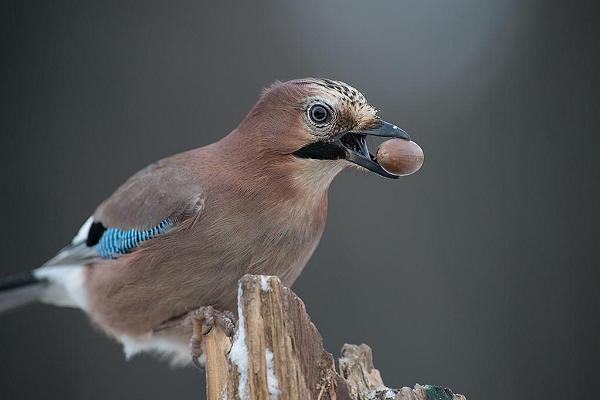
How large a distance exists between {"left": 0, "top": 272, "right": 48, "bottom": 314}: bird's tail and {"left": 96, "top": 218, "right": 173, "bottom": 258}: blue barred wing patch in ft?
1.72

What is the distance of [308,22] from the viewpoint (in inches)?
226

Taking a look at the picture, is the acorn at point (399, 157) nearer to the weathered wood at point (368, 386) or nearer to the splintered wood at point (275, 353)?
the weathered wood at point (368, 386)

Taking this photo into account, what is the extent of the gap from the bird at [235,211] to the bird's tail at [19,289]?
0.65m

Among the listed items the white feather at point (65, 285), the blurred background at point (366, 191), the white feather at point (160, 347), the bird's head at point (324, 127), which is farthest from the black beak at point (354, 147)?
the blurred background at point (366, 191)

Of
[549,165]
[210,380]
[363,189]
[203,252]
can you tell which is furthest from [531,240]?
[210,380]

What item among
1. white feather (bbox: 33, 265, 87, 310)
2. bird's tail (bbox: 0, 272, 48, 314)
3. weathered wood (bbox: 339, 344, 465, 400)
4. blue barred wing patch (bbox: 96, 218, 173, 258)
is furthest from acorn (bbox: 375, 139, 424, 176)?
bird's tail (bbox: 0, 272, 48, 314)

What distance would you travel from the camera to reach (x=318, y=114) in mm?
2996

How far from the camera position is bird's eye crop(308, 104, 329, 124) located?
2.97 meters

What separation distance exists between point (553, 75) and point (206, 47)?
2345mm

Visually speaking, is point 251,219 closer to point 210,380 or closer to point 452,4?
point 210,380

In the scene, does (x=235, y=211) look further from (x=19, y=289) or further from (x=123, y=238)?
(x=19, y=289)

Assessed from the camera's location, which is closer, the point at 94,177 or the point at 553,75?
the point at 94,177

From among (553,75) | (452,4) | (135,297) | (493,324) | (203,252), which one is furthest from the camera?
(452,4)

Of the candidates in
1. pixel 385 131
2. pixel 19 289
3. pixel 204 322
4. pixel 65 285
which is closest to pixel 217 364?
pixel 204 322
